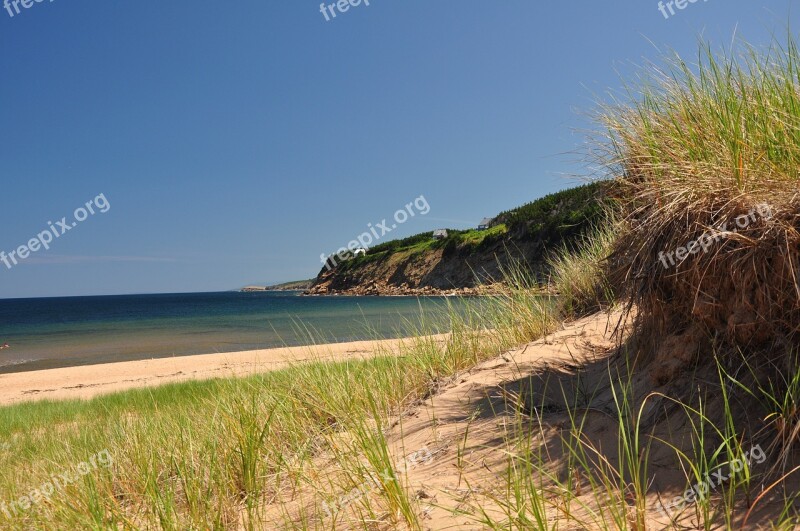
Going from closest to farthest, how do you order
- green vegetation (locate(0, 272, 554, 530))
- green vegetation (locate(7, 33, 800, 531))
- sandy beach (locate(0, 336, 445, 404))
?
green vegetation (locate(7, 33, 800, 531)) → green vegetation (locate(0, 272, 554, 530)) → sandy beach (locate(0, 336, 445, 404))

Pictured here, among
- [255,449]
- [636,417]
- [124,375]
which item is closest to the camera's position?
[636,417]

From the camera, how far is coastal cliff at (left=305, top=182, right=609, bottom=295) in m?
32.2

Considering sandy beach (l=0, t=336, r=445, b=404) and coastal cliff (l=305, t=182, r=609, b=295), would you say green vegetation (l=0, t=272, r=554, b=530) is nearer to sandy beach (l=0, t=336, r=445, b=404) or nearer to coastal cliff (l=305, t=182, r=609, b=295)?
sandy beach (l=0, t=336, r=445, b=404)

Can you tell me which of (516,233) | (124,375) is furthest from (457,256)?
(124,375)

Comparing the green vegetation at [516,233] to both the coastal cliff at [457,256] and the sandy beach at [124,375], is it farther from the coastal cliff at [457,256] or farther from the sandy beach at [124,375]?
the sandy beach at [124,375]

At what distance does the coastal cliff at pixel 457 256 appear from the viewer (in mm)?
32188

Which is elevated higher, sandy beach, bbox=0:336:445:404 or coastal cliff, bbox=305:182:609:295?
sandy beach, bbox=0:336:445:404

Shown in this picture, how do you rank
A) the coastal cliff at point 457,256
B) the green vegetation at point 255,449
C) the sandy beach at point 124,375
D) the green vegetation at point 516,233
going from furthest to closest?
1. the coastal cliff at point 457,256
2. the green vegetation at point 516,233
3. the sandy beach at point 124,375
4. the green vegetation at point 255,449

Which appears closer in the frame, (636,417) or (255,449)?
(636,417)

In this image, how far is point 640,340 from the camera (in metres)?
3.25

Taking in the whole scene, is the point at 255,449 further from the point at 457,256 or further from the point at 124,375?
the point at 457,256

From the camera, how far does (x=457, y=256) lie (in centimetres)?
5388

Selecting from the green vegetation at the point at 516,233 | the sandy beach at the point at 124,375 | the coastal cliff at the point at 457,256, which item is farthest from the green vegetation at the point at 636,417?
the coastal cliff at the point at 457,256

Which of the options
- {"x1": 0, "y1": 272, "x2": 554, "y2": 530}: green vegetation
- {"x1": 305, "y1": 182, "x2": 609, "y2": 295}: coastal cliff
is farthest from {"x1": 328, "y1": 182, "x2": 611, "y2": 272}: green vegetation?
{"x1": 0, "y1": 272, "x2": 554, "y2": 530}: green vegetation
